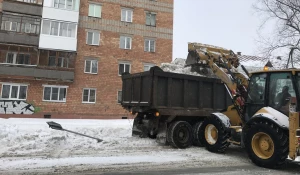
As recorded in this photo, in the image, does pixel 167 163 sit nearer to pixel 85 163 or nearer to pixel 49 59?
pixel 85 163

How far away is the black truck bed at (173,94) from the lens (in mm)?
9062

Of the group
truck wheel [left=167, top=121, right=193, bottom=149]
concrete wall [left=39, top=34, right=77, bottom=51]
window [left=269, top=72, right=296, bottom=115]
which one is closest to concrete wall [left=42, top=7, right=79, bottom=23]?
concrete wall [left=39, top=34, right=77, bottom=51]

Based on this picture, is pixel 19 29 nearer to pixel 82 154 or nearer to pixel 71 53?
pixel 71 53

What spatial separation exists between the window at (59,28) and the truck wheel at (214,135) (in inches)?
741

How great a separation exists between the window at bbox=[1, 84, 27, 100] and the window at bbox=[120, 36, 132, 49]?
32.1 feet

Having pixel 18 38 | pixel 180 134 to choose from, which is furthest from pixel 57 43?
pixel 180 134

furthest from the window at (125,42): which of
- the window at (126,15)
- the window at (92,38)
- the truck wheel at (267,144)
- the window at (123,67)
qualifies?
the truck wheel at (267,144)

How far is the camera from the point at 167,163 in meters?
6.80

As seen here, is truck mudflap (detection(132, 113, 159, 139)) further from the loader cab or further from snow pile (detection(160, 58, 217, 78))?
the loader cab

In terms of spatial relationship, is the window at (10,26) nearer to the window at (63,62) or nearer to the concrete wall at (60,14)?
the concrete wall at (60,14)

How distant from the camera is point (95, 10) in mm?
26141

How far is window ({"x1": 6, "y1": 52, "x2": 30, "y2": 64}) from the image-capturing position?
78.9 ft

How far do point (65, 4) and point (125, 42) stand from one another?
21.7ft

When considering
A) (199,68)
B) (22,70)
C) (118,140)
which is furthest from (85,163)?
(22,70)
